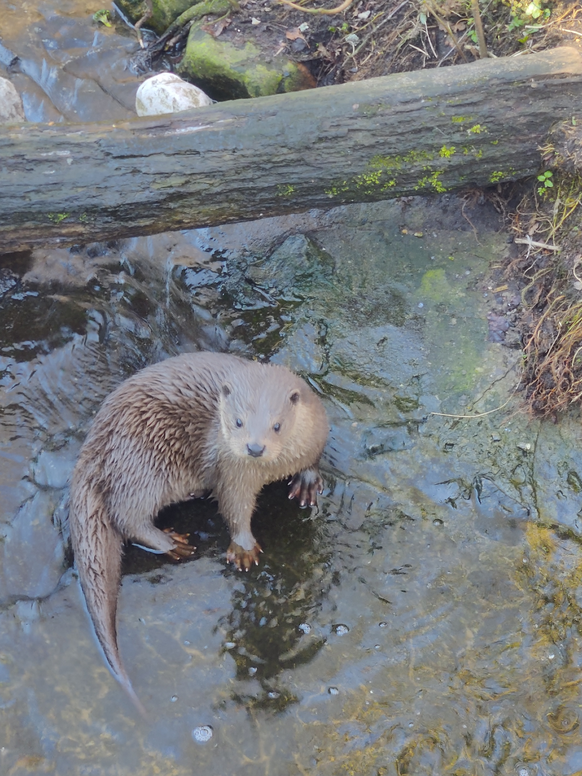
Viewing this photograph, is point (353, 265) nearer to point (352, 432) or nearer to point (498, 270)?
point (498, 270)

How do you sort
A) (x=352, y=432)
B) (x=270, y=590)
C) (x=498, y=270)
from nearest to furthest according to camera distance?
(x=270, y=590) → (x=352, y=432) → (x=498, y=270)

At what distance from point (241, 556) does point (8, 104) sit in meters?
2.80

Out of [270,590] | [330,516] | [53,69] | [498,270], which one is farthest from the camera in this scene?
[53,69]

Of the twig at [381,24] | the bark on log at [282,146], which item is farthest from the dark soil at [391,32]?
the bark on log at [282,146]

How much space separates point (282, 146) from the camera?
2682 millimetres

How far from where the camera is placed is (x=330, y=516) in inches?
98.9

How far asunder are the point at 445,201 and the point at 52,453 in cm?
213

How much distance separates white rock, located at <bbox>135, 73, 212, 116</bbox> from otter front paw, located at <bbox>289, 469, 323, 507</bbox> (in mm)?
2269

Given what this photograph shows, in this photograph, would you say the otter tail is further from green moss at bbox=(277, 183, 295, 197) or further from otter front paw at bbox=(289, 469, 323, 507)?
green moss at bbox=(277, 183, 295, 197)

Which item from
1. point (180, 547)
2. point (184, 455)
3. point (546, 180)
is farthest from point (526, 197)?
point (180, 547)

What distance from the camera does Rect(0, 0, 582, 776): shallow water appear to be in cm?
195

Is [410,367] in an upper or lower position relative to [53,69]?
lower

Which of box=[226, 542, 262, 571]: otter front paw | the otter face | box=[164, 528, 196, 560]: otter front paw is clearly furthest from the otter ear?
box=[164, 528, 196, 560]: otter front paw

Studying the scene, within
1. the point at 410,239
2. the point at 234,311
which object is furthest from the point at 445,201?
the point at 234,311
